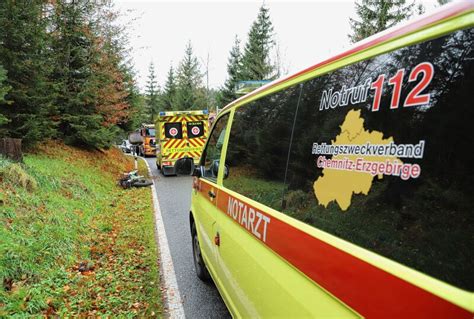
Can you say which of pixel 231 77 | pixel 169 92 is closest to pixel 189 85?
pixel 169 92

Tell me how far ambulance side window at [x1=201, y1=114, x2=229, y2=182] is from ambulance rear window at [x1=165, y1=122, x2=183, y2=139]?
11.2 metres

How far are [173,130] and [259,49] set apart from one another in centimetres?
1979

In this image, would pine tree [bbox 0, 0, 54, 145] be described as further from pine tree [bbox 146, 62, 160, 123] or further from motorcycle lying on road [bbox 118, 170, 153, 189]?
pine tree [bbox 146, 62, 160, 123]

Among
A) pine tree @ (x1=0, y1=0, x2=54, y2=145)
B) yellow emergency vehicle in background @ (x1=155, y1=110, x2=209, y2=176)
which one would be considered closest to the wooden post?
pine tree @ (x1=0, y1=0, x2=54, y2=145)

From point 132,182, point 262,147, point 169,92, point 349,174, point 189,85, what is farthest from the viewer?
point 169,92

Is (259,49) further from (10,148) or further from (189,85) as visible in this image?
(10,148)

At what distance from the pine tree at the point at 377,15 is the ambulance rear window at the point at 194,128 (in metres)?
10.7

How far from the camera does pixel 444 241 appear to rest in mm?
1047

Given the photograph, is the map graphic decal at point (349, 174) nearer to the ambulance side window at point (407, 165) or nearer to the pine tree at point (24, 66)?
the ambulance side window at point (407, 165)

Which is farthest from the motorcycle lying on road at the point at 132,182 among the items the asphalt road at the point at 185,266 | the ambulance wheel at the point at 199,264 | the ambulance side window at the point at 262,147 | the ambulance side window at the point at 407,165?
the ambulance side window at the point at 407,165

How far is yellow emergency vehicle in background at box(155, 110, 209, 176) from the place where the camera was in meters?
15.1

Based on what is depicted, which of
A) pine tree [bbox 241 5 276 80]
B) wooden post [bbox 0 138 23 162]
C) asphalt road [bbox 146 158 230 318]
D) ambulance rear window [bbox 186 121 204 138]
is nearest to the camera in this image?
asphalt road [bbox 146 158 230 318]

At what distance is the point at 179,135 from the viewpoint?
15266 millimetres

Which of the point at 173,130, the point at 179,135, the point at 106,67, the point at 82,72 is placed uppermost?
the point at 106,67
